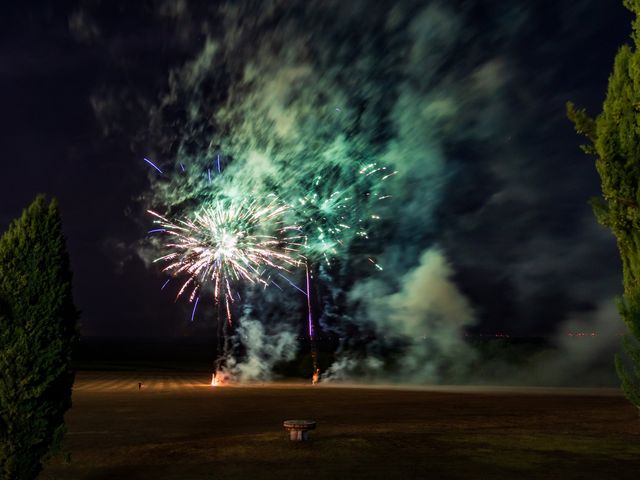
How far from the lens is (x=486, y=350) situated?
60.2 meters

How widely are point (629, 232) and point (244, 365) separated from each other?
48429mm

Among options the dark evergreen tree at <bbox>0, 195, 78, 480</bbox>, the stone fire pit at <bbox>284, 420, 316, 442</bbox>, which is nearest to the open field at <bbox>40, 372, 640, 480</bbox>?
the stone fire pit at <bbox>284, 420, 316, 442</bbox>

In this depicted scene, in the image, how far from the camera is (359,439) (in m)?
13.7

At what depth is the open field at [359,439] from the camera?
10.5 m

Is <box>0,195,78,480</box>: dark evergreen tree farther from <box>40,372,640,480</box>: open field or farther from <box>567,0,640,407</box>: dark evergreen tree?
<box>567,0,640,407</box>: dark evergreen tree

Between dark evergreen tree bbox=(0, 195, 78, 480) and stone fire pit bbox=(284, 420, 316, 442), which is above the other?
dark evergreen tree bbox=(0, 195, 78, 480)

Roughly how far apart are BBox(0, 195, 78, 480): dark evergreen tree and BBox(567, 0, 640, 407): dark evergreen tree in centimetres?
898

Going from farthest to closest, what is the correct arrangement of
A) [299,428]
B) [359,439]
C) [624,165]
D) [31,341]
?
1. [359,439]
2. [299,428]
3. [624,165]
4. [31,341]

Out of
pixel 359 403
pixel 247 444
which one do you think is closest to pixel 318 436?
pixel 247 444

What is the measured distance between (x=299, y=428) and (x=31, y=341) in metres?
6.87

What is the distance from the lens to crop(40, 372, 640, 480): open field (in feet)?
34.3

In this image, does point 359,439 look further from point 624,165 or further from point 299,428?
point 624,165

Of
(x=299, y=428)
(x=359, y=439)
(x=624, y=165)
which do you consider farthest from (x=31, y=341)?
(x=624, y=165)

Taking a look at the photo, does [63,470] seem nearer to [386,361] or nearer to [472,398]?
[472,398]
